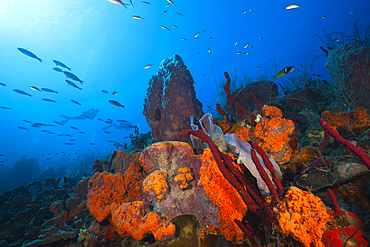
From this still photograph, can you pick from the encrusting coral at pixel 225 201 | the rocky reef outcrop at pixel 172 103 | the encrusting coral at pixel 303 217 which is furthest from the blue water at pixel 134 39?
the encrusting coral at pixel 303 217

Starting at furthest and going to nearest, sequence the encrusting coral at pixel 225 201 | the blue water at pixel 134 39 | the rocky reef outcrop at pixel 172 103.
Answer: the blue water at pixel 134 39
the rocky reef outcrop at pixel 172 103
the encrusting coral at pixel 225 201

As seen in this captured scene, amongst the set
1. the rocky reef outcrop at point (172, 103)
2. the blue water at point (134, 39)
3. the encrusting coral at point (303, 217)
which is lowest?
the encrusting coral at point (303, 217)

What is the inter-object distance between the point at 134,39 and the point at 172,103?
58440 mm

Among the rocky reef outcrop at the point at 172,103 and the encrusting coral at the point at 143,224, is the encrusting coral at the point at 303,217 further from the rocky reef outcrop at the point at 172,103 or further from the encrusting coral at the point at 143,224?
the rocky reef outcrop at the point at 172,103

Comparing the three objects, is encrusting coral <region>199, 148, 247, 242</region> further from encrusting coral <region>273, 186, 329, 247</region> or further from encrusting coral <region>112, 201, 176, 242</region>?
encrusting coral <region>112, 201, 176, 242</region>

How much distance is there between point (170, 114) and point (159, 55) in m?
59.8

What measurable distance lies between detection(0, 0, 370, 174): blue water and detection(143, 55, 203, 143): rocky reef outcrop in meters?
18.5

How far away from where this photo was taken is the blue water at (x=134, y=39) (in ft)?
116

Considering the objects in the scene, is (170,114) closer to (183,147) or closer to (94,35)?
(183,147)

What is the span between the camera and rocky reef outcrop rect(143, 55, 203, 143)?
4.24m

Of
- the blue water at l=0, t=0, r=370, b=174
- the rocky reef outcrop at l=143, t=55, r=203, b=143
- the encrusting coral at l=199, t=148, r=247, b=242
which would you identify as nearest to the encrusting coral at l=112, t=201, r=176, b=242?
the encrusting coral at l=199, t=148, r=247, b=242

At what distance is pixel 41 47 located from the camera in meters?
48.6

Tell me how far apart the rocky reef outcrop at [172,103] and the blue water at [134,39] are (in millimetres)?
18511

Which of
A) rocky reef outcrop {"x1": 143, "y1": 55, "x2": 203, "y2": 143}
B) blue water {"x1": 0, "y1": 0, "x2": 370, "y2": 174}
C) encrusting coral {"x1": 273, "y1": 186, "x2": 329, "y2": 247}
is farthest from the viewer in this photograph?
blue water {"x1": 0, "y1": 0, "x2": 370, "y2": 174}
